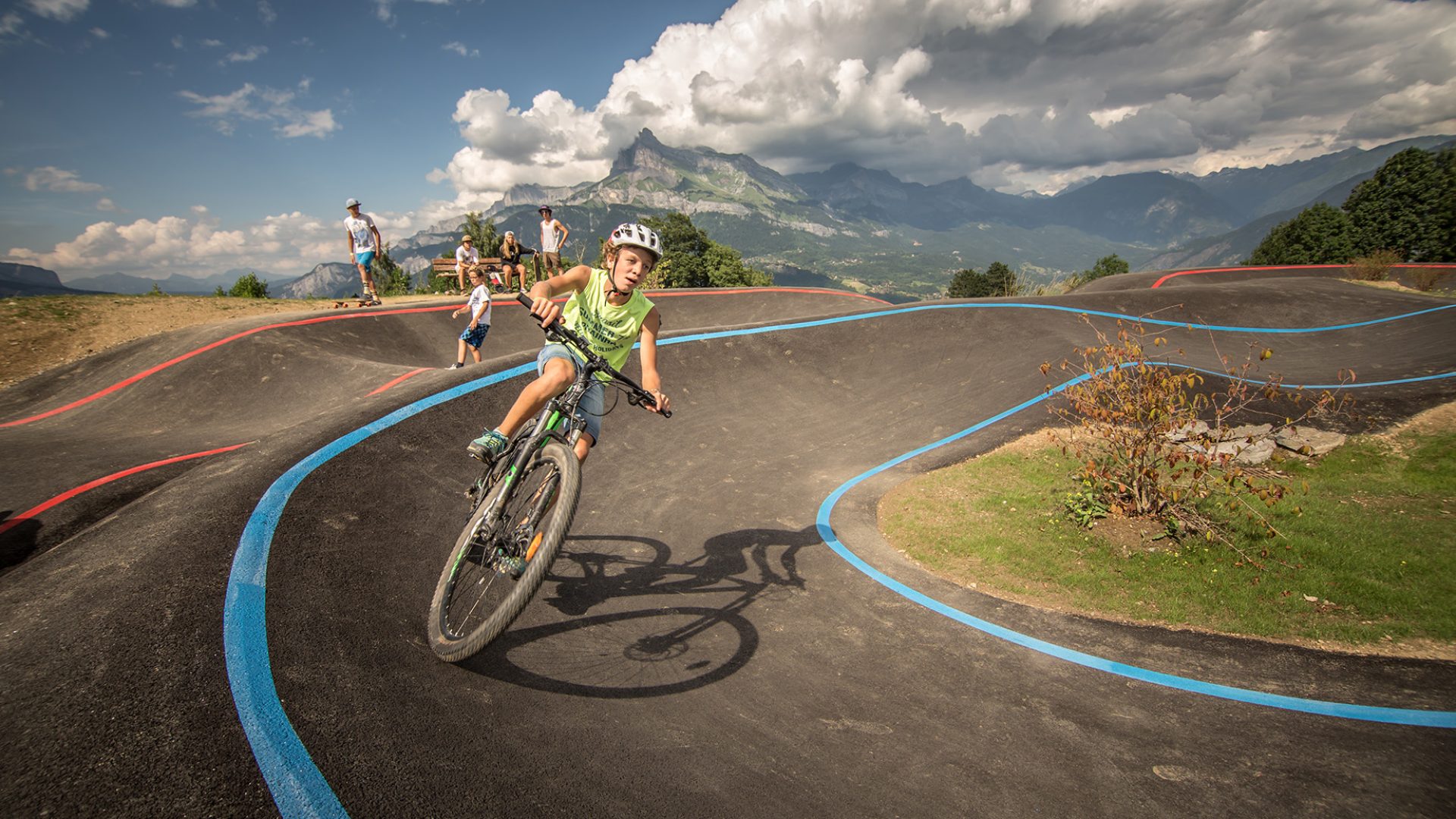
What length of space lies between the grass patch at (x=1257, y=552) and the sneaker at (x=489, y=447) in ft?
14.5

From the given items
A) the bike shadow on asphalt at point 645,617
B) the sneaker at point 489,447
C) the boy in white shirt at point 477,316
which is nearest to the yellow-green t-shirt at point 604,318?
the sneaker at point 489,447

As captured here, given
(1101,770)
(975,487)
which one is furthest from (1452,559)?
(1101,770)

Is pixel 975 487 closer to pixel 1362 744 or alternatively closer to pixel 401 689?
pixel 1362 744

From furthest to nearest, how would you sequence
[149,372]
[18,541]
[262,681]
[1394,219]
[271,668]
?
[1394,219]
[149,372]
[18,541]
[271,668]
[262,681]

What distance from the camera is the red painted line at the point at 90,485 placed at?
5.45 m

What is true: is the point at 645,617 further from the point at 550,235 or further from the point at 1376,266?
the point at 1376,266

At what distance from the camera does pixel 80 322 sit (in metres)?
13.8

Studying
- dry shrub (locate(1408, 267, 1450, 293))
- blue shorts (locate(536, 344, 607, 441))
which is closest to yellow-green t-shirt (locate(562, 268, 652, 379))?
blue shorts (locate(536, 344, 607, 441))

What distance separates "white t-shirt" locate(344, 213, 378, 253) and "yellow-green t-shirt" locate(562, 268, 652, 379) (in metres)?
12.5

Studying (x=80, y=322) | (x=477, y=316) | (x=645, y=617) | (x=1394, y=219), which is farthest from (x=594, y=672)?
(x=1394, y=219)

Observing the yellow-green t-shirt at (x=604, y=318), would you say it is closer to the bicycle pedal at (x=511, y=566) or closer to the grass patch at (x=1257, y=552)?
the bicycle pedal at (x=511, y=566)

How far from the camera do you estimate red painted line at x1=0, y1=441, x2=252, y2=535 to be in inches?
215

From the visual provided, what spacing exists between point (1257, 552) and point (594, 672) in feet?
20.5

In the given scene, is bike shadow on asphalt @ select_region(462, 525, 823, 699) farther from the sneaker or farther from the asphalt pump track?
the sneaker
